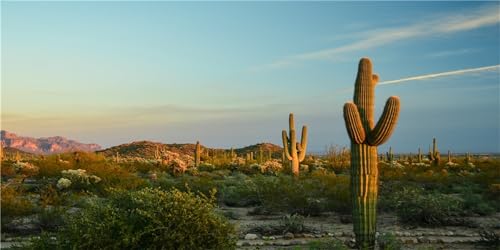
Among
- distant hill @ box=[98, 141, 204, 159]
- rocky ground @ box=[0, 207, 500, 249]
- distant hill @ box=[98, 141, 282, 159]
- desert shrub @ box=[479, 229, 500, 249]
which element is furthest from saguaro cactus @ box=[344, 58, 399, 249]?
distant hill @ box=[98, 141, 204, 159]

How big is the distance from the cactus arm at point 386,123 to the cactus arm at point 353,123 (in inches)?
9.3

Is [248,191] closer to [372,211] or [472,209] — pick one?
[472,209]

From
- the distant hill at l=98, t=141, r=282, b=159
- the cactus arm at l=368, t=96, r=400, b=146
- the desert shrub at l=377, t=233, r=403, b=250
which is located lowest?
the distant hill at l=98, t=141, r=282, b=159

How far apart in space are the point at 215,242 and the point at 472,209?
10532 mm

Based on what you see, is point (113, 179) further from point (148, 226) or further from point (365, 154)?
point (148, 226)

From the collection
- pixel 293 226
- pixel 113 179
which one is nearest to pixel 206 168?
pixel 113 179

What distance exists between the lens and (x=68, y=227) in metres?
7.76

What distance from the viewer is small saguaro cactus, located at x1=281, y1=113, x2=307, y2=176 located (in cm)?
2664

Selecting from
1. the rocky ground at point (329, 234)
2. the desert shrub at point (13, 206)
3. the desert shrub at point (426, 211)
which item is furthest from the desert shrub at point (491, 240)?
the desert shrub at point (13, 206)

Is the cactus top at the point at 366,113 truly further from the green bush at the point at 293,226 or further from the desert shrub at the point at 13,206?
the desert shrub at the point at 13,206

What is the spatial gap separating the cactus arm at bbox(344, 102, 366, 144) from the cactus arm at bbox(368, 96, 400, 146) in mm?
237

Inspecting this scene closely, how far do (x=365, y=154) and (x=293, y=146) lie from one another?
54.0 ft

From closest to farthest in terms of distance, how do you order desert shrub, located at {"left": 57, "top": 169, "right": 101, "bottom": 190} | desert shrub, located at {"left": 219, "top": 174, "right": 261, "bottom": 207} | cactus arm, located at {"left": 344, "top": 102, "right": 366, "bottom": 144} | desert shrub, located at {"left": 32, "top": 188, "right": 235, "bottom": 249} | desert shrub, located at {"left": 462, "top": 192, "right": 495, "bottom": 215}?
desert shrub, located at {"left": 32, "top": 188, "right": 235, "bottom": 249}, cactus arm, located at {"left": 344, "top": 102, "right": 366, "bottom": 144}, desert shrub, located at {"left": 462, "top": 192, "right": 495, "bottom": 215}, desert shrub, located at {"left": 219, "top": 174, "right": 261, "bottom": 207}, desert shrub, located at {"left": 57, "top": 169, "right": 101, "bottom": 190}

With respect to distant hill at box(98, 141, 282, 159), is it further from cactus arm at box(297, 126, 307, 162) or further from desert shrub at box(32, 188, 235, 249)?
desert shrub at box(32, 188, 235, 249)
